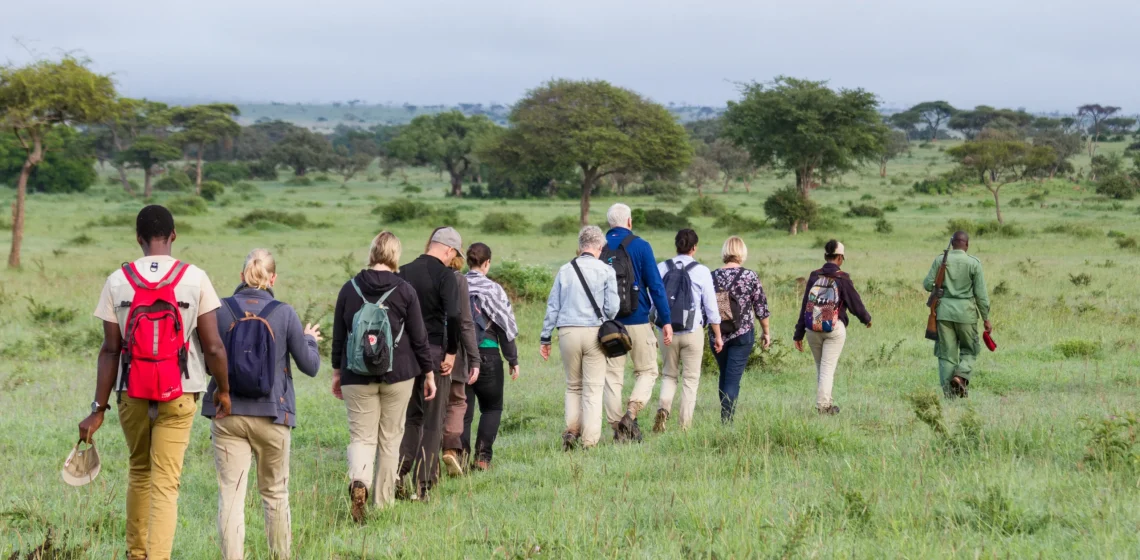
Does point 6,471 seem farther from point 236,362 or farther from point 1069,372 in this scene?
point 1069,372

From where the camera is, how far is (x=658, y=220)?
115 ft

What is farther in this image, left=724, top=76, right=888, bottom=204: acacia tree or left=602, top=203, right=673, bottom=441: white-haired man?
left=724, top=76, right=888, bottom=204: acacia tree

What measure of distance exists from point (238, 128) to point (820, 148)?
39546mm

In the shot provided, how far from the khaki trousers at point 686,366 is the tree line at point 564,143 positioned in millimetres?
14731

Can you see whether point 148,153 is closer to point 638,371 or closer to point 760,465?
point 638,371

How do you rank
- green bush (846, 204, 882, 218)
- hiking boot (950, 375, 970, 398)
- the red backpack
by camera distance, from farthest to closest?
1. green bush (846, 204, 882, 218)
2. hiking boot (950, 375, 970, 398)
3. the red backpack

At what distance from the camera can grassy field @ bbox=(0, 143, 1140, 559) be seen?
4.12 m

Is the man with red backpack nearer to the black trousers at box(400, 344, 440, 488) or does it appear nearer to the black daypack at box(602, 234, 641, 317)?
the black trousers at box(400, 344, 440, 488)

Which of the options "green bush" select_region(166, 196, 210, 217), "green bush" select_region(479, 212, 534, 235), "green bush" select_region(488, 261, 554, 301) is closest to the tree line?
"green bush" select_region(479, 212, 534, 235)

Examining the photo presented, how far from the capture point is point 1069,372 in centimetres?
909

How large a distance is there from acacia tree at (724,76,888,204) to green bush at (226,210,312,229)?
16316mm

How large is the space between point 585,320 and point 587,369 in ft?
1.16

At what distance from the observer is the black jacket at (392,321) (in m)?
5.03

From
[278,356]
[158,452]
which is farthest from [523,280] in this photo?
[158,452]
